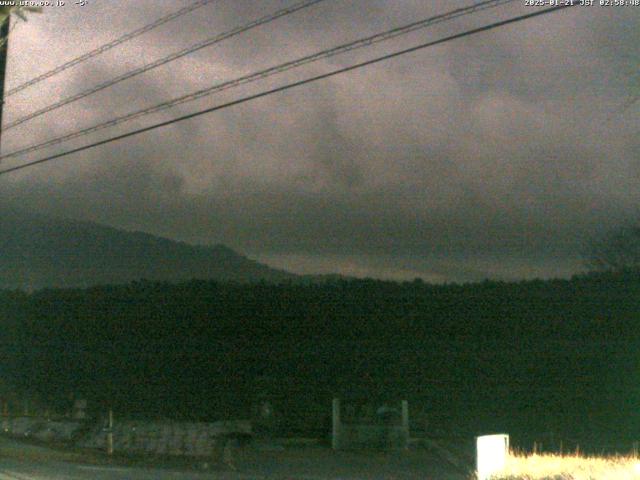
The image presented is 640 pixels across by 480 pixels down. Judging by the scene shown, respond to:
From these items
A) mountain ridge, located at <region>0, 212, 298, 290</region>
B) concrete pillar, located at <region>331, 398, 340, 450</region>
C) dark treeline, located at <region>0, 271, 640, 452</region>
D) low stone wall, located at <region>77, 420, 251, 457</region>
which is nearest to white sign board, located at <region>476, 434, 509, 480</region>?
concrete pillar, located at <region>331, 398, 340, 450</region>

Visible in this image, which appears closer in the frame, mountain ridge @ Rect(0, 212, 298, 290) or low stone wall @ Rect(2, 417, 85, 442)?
low stone wall @ Rect(2, 417, 85, 442)

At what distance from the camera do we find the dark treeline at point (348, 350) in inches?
847

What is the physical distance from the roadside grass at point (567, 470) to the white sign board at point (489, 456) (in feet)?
0.45

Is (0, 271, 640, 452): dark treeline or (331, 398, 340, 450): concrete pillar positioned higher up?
(0, 271, 640, 452): dark treeline

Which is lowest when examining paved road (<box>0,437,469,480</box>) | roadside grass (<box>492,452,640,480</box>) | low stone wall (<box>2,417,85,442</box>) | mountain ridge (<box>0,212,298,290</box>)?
low stone wall (<box>2,417,85,442</box>)

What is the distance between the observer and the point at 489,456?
1188 centimetres

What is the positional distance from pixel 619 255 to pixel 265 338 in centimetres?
1136

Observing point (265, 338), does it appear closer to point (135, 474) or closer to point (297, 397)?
point (297, 397)

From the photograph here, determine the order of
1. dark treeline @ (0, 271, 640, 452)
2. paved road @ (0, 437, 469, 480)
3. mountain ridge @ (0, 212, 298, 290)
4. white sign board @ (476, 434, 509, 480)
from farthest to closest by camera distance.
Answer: mountain ridge @ (0, 212, 298, 290) < dark treeline @ (0, 271, 640, 452) < paved road @ (0, 437, 469, 480) < white sign board @ (476, 434, 509, 480)

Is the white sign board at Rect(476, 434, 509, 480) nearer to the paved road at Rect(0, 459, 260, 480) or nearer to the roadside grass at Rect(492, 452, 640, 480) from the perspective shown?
the roadside grass at Rect(492, 452, 640, 480)

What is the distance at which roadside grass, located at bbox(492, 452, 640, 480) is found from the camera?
1016 cm

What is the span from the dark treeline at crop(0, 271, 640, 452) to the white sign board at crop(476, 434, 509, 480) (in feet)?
28.3

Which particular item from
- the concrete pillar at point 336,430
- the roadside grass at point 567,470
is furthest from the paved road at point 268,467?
the roadside grass at point 567,470

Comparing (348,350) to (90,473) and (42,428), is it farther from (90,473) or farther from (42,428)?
(90,473)
